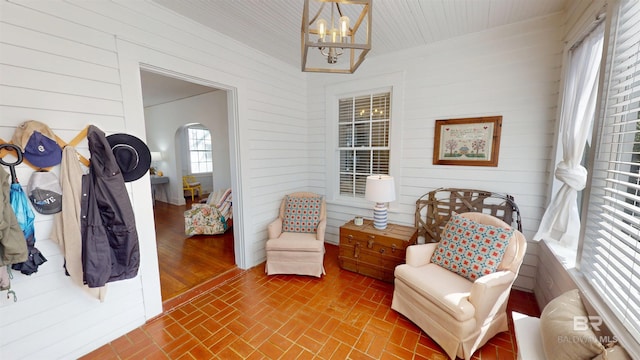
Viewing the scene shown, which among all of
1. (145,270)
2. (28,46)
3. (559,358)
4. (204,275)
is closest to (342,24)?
(559,358)

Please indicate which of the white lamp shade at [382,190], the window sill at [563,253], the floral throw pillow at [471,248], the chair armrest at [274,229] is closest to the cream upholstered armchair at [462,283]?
the floral throw pillow at [471,248]

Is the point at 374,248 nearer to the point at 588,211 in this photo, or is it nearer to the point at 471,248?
the point at 471,248

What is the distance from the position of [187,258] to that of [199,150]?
4.99 meters

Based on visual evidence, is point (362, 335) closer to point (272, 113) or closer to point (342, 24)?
point (342, 24)

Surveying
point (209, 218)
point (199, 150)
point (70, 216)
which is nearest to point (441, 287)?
point (70, 216)

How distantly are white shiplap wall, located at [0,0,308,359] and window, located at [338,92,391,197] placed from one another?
1.54 m

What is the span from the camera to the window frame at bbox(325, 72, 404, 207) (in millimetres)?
2986

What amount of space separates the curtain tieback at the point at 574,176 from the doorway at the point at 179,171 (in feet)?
11.3

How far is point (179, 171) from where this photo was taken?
6.43 metres

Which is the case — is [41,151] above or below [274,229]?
above

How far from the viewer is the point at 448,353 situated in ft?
5.56

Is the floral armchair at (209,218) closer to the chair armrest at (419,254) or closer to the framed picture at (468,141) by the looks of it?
the chair armrest at (419,254)

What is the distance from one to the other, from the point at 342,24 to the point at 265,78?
85.0 inches

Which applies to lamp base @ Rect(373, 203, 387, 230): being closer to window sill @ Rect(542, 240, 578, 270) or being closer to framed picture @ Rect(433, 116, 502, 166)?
framed picture @ Rect(433, 116, 502, 166)
